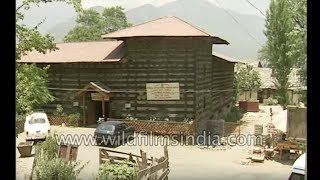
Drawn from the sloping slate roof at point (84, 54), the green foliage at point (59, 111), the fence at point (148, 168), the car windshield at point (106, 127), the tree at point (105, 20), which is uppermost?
the tree at point (105, 20)

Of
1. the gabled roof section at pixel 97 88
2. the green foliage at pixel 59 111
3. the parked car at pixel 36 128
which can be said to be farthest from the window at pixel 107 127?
the green foliage at pixel 59 111

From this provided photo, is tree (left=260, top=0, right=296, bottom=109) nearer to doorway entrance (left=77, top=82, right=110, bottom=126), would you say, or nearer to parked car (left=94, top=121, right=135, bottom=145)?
doorway entrance (left=77, top=82, right=110, bottom=126)

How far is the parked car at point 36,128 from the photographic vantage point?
20.6 metres

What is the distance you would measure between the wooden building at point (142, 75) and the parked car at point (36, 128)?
16.6 feet

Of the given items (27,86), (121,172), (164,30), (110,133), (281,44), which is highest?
(281,44)

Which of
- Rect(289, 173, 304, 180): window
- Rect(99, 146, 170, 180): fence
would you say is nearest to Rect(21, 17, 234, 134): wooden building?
Rect(99, 146, 170, 180): fence

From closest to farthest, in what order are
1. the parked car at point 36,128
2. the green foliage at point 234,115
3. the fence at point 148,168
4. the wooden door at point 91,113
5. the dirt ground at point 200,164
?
the fence at point 148,168, the dirt ground at point 200,164, the parked car at point 36,128, the wooden door at point 91,113, the green foliage at point 234,115

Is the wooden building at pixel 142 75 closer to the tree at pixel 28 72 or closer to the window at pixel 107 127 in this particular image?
the window at pixel 107 127

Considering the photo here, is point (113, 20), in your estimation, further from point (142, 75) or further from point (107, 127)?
point (107, 127)

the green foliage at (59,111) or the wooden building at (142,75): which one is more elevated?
the wooden building at (142,75)

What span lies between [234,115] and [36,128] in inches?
815

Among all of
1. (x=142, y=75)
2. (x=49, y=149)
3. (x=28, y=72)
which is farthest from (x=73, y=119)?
(x=28, y=72)

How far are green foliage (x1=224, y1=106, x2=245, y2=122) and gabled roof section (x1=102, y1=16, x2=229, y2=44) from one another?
10.9m

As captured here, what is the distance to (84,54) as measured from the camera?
92.1 ft
